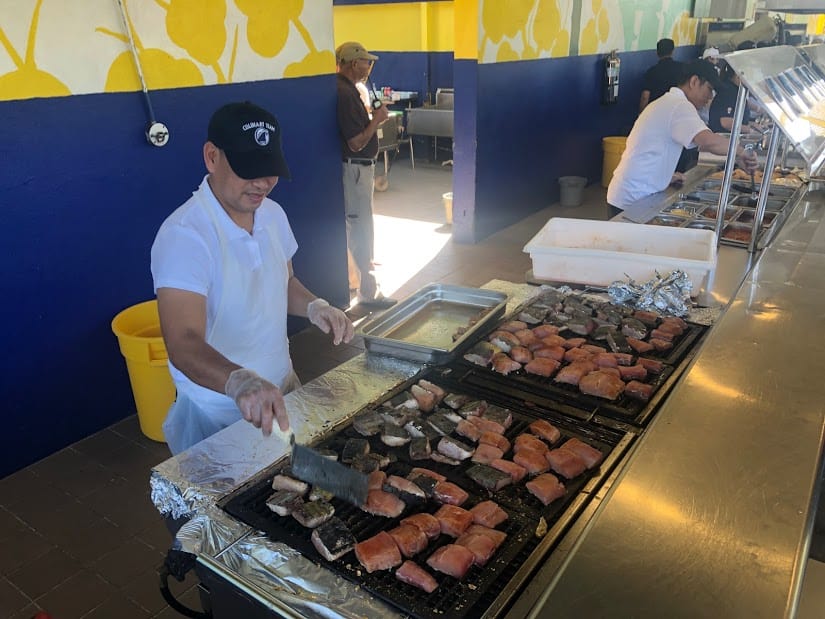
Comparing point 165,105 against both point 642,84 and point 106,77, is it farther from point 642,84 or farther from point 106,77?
point 642,84

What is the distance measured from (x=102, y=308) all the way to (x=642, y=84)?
33.3 feet

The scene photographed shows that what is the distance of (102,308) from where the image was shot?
3.78 metres

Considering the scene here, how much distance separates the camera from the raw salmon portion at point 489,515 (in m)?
1.58

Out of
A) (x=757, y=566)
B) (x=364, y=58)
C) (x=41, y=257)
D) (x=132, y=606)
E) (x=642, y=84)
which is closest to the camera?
(x=757, y=566)

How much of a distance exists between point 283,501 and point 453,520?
45 centimetres

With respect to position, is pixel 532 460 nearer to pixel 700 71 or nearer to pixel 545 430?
Result: pixel 545 430

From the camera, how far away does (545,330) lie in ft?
8.41

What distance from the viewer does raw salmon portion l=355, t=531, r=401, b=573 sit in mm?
1455

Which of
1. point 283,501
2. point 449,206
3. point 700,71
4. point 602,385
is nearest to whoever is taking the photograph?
point 283,501

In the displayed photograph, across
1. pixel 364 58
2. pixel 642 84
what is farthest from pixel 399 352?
pixel 642 84

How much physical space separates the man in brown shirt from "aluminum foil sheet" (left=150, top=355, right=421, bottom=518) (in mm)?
3409

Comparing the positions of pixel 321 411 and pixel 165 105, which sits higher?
pixel 165 105

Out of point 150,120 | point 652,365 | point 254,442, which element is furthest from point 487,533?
point 150,120

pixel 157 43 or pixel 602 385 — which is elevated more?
pixel 157 43
